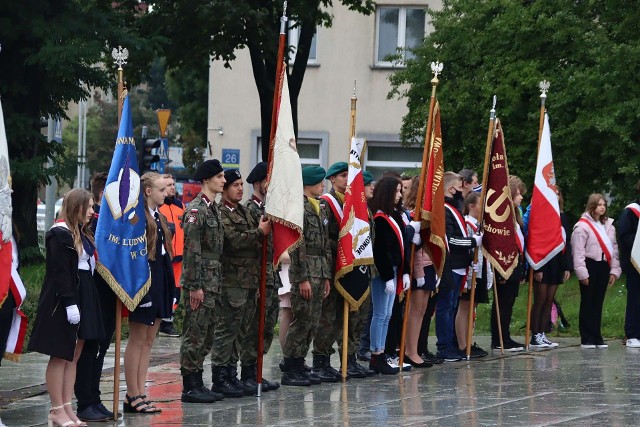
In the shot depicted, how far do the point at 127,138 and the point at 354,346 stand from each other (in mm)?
3835

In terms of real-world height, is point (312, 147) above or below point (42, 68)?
above

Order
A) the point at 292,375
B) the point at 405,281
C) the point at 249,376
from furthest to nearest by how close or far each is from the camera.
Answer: the point at 405,281, the point at 292,375, the point at 249,376

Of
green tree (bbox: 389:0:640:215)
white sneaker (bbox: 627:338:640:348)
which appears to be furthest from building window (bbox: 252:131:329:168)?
white sneaker (bbox: 627:338:640:348)

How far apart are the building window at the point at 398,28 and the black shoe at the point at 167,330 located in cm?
2019

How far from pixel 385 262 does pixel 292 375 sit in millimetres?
1570

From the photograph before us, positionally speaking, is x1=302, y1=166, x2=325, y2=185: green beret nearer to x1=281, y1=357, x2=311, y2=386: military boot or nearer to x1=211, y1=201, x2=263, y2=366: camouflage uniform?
x1=211, y1=201, x2=263, y2=366: camouflage uniform

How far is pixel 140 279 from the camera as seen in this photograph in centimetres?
1102

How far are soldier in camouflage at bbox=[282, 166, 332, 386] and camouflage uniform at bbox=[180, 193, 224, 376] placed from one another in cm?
130

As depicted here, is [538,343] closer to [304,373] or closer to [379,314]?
[379,314]

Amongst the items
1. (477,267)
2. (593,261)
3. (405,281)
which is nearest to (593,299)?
(593,261)

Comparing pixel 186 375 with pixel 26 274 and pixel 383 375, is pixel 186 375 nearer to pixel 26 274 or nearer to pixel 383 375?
pixel 383 375

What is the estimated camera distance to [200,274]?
11.7 meters

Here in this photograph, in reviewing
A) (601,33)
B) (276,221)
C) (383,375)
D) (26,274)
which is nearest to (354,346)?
(383,375)

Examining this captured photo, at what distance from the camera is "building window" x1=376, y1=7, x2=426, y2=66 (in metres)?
37.4
